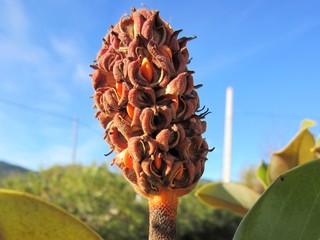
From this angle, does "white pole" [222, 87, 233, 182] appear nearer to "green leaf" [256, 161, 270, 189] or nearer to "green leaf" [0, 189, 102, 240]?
"green leaf" [256, 161, 270, 189]

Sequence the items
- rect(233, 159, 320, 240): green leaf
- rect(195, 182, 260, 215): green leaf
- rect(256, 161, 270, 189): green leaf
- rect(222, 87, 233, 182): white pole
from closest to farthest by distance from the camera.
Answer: rect(233, 159, 320, 240): green leaf
rect(195, 182, 260, 215): green leaf
rect(256, 161, 270, 189): green leaf
rect(222, 87, 233, 182): white pole

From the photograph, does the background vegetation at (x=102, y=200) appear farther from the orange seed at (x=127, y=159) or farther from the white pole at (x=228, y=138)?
the white pole at (x=228, y=138)

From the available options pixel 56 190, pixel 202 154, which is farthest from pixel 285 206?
pixel 56 190

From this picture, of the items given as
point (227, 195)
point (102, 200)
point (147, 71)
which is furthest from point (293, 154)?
point (102, 200)

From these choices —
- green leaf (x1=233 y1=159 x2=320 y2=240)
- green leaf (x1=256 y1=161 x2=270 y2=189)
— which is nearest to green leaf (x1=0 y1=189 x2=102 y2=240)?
green leaf (x1=233 y1=159 x2=320 y2=240)

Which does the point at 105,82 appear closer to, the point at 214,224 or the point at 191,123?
the point at 191,123

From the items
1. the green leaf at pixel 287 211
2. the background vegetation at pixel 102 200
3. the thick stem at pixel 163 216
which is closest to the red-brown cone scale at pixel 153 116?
the thick stem at pixel 163 216

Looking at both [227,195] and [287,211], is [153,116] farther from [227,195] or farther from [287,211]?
[227,195]
